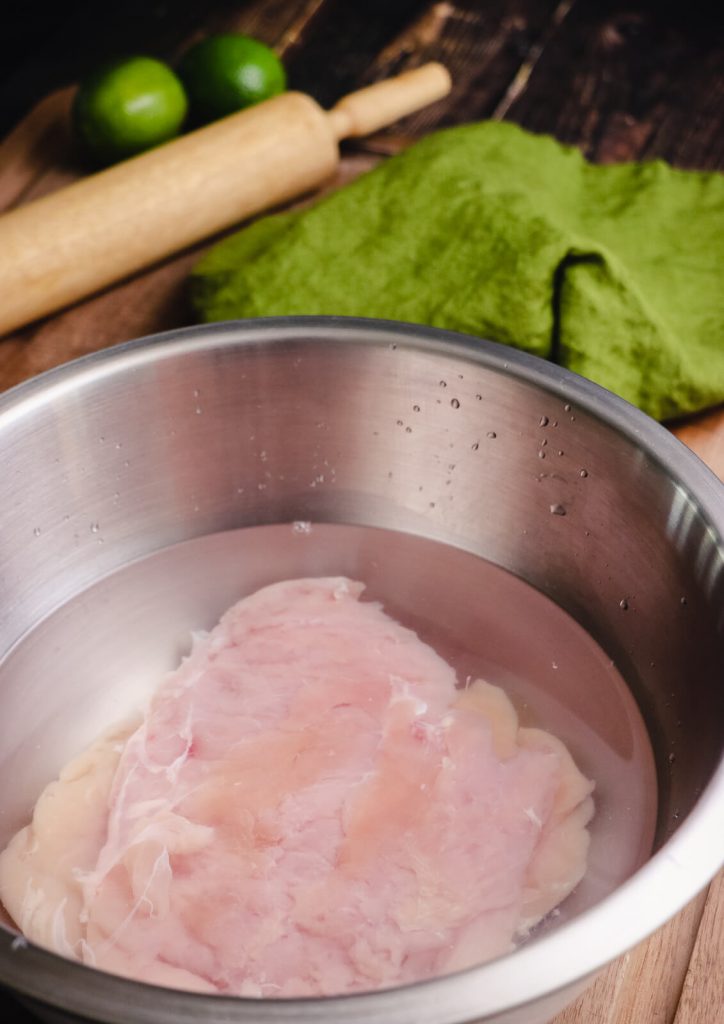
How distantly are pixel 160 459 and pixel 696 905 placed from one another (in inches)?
23.9

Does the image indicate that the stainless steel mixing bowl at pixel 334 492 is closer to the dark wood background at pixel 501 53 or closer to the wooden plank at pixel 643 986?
the wooden plank at pixel 643 986

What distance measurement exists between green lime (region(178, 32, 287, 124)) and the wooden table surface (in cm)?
15

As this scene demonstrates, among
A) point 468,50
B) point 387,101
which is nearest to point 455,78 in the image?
point 468,50

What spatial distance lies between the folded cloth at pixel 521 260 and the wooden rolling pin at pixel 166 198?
0.06m

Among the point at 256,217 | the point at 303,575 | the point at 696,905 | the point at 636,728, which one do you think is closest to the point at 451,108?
the point at 256,217

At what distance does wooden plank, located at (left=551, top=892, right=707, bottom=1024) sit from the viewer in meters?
0.79

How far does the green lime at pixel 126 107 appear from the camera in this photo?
1437 millimetres

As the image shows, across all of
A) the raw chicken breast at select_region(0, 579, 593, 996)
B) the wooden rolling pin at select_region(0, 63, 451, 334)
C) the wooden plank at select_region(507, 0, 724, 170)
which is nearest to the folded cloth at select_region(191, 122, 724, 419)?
the wooden rolling pin at select_region(0, 63, 451, 334)

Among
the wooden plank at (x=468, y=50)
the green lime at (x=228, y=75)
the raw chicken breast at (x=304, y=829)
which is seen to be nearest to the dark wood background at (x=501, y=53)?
the wooden plank at (x=468, y=50)

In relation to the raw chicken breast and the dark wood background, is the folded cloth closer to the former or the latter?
the dark wood background

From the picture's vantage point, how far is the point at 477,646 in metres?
1.02

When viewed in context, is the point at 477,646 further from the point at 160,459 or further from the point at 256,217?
the point at 256,217

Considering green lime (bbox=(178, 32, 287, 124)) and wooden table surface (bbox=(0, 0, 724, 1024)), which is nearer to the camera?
wooden table surface (bbox=(0, 0, 724, 1024))

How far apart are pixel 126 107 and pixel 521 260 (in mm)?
584
